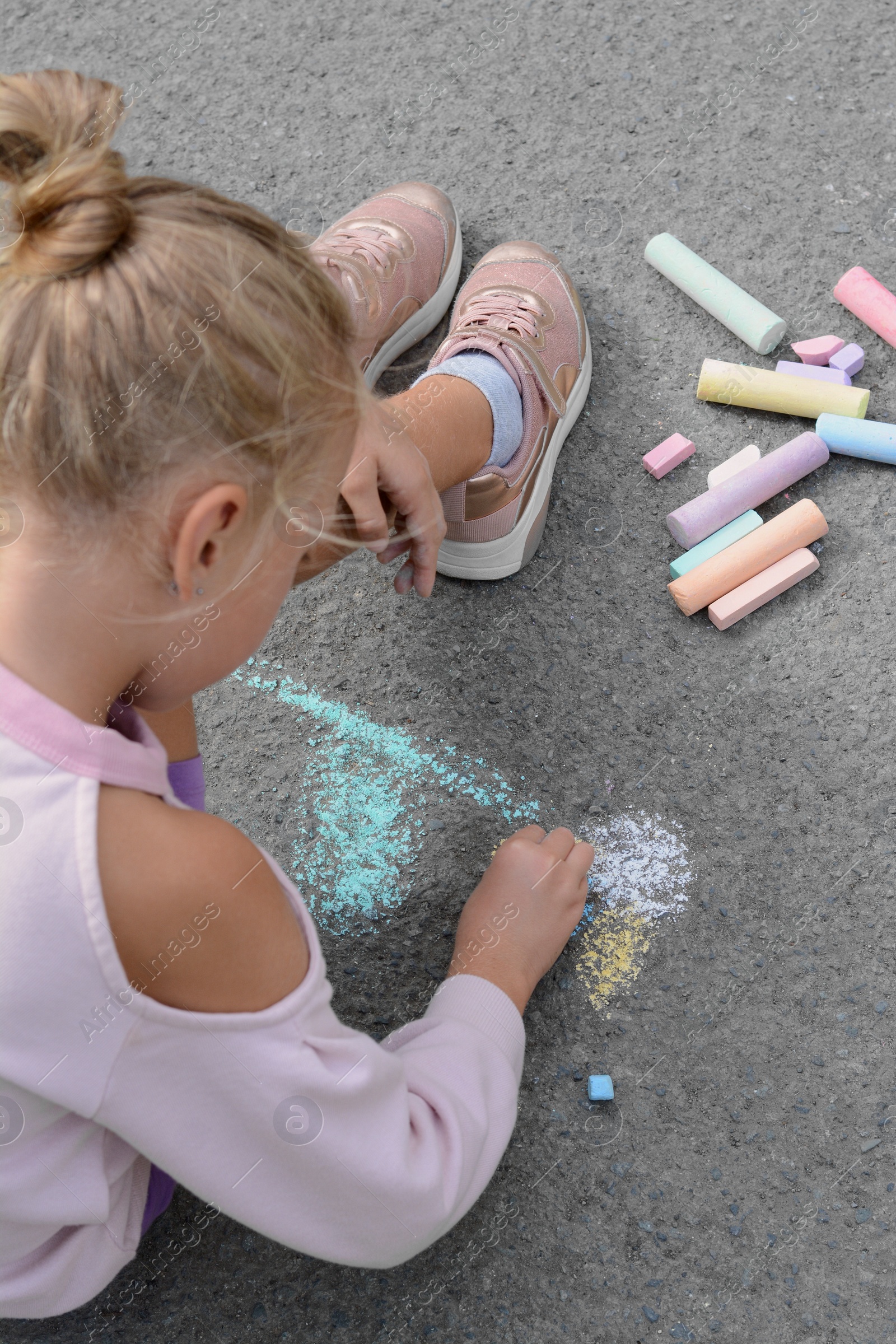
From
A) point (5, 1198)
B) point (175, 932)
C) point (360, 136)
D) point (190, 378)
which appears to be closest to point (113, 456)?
point (190, 378)

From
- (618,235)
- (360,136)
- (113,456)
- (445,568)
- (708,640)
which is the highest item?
(113,456)

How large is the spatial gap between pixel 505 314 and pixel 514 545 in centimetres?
36

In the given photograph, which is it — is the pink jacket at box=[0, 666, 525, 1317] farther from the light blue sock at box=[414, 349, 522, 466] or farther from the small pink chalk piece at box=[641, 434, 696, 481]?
the small pink chalk piece at box=[641, 434, 696, 481]

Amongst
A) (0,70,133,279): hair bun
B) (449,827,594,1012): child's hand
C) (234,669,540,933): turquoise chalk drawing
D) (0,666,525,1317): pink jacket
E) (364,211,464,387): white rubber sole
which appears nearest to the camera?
(0,70,133,279): hair bun

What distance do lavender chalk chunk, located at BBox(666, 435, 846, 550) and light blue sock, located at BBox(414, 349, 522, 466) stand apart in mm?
257

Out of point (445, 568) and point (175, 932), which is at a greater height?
point (175, 932)

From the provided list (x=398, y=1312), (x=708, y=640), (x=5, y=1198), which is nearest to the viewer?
(x=5, y=1198)

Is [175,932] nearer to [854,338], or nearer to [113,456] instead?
[113,456]

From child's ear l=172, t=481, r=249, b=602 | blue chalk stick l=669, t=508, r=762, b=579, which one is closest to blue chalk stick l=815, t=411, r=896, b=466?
blue chalk stick l=669, t=508, r=762, b=579

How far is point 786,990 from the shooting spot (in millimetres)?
1269

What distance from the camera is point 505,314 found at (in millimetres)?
1532

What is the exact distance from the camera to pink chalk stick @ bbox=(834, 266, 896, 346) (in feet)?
5.12

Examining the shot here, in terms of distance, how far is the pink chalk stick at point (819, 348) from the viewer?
1556 mm

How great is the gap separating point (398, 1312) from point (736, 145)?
1801 millimetres
